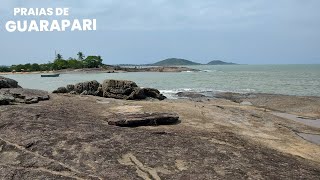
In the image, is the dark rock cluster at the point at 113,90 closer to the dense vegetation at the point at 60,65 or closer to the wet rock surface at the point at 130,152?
the wet rock surface at the point at 130,152

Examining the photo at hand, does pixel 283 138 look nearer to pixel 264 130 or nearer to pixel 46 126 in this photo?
pixel 264 130

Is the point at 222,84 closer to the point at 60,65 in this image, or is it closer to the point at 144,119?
the point at 144,119

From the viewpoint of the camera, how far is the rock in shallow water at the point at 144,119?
46.4ft

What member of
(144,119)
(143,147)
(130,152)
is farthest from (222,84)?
(130,152)

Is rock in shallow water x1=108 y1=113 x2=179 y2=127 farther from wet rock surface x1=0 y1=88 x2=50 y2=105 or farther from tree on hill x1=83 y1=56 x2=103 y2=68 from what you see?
tree on hill x1=83 y1=56 x2=103 y2=68

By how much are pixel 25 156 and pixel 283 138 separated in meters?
10.4

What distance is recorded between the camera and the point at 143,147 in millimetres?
11383

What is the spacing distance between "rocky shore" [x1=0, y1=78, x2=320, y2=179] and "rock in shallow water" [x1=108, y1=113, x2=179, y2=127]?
1.6 inches

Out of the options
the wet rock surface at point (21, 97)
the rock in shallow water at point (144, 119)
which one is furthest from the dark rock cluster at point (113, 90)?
the rock in shallow water at point (144, 119)

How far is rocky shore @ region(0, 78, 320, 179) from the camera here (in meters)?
9.68

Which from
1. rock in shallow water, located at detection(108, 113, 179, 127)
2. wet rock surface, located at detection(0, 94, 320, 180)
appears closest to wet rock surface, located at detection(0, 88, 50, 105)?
wet rock surface, located at detection(0, 94, 320, 180)

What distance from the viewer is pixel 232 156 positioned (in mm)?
11023

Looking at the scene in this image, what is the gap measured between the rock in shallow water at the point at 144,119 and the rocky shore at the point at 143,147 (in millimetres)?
40

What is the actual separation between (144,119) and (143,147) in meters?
3.19
